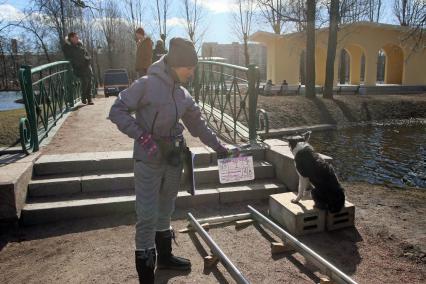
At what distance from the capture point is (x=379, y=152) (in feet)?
32.3

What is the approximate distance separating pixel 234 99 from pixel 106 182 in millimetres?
3576

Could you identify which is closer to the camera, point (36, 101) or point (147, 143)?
point (147, 143)

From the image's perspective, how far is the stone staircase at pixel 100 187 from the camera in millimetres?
4520

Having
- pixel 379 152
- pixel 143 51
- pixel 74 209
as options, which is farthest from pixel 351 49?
pixel 74 209

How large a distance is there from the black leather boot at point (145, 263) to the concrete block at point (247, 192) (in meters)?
2.22

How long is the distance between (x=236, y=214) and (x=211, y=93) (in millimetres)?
5013

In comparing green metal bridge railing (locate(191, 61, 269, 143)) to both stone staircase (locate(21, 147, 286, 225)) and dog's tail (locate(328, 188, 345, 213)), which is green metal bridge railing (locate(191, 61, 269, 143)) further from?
dog's tail (locate(328, 188, 345, 213))

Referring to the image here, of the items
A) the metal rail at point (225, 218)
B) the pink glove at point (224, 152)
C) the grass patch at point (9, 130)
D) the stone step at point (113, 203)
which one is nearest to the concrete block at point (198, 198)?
the stone step at point (113, 203)

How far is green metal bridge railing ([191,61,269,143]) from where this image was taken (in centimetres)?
625

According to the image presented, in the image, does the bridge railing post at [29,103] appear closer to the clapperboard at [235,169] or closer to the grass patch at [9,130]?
the grass patch at [9,130]

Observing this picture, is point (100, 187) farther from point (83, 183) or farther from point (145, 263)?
point (145, 263)

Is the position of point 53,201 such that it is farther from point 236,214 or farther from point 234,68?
point 234,68

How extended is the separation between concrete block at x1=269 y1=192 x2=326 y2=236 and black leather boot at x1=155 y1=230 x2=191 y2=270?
1345mm

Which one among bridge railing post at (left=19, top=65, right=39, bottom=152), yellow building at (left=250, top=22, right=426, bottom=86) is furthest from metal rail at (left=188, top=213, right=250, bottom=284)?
yellow building at (left=250, top=22, right=426, bottom=86)
